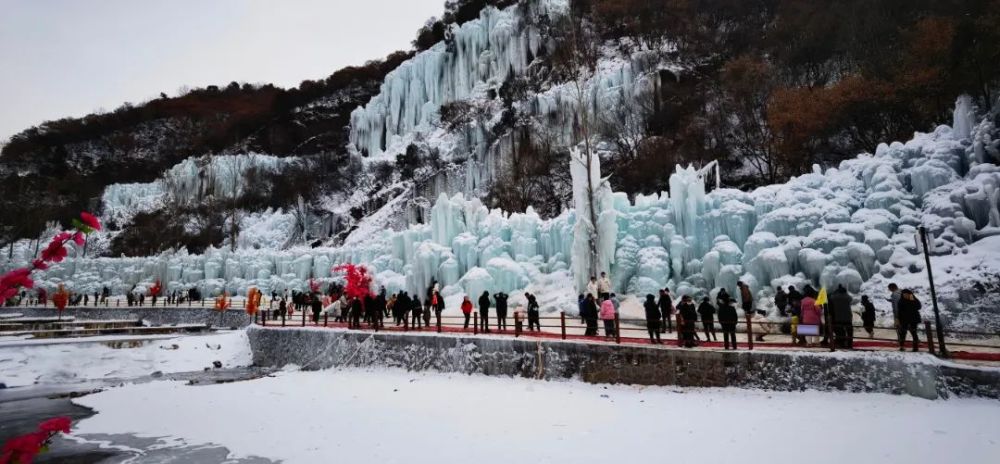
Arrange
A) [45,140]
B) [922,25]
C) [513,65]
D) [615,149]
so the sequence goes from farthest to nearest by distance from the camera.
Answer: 1. [45,140]
2. [513,65]
3. [615,149]
4. [922,25]

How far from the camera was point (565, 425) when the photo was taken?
384 inches

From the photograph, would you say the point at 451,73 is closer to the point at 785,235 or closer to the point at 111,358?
the point at 111,358

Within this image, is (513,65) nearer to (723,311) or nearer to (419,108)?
(419,108)

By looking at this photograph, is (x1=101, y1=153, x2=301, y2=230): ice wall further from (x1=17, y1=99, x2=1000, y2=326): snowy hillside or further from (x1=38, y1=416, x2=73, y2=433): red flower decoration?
(x1=38, y1=416, x2=73, y2=433): red flower decoration

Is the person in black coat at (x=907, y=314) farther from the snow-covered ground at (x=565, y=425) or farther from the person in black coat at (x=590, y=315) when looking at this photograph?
the person in black coat at (x=590, y=315)

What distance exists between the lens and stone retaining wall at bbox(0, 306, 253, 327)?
34156mm

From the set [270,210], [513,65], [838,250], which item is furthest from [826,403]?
[270,210]

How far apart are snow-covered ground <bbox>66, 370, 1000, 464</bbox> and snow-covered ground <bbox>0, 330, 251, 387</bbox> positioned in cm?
824

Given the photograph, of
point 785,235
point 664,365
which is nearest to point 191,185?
point 785,235

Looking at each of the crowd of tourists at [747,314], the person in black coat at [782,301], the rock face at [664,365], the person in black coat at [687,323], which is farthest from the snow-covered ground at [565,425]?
the person in black coat at [782,301]

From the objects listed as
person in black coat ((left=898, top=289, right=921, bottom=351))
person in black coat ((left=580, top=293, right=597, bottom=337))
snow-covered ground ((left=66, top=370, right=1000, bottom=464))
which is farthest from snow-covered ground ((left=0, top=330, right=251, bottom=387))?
person in black coat ((left=898, top=289, right=921, bottom=351))

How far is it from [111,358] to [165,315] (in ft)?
49.5

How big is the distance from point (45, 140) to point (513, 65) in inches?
2938

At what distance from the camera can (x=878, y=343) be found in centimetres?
1148
